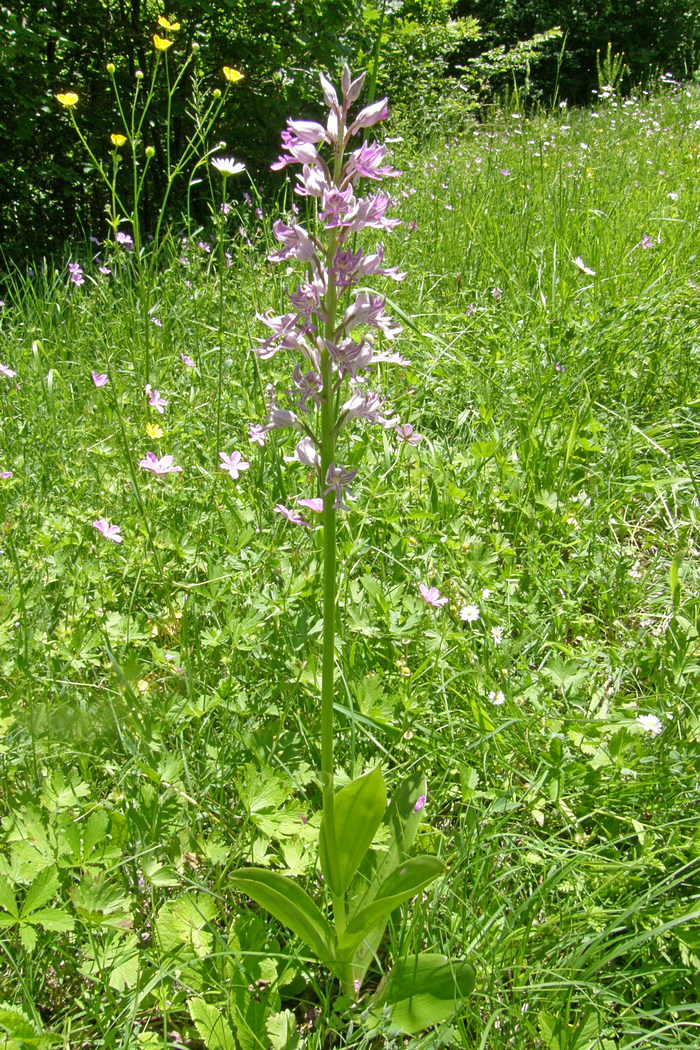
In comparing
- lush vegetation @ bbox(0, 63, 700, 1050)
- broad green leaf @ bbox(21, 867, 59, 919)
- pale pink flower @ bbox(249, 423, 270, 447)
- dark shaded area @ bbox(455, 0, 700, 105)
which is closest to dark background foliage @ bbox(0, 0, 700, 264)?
lush vegetation @ bbox(0, 63, 700, 1050)

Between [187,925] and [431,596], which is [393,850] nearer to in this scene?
[187,925]

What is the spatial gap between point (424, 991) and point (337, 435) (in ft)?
2.84

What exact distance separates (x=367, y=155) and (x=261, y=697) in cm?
110

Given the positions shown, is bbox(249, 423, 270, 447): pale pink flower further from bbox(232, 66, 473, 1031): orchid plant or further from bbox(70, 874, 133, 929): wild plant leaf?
bbox(70, 874, 133, 929): wild plant leaf

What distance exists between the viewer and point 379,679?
4.82ft

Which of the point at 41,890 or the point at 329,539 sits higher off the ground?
the point at 329,539

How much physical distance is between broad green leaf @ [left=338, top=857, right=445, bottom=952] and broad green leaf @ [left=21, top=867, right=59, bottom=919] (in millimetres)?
474

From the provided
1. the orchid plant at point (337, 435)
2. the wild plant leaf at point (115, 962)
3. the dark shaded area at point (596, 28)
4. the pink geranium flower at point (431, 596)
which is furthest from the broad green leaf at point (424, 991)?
the dark shaded area at point (596, 28)

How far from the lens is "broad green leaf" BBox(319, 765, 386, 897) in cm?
101

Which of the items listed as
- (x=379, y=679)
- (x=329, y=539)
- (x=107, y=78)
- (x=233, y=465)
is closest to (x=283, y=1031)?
(x=379, y=679)

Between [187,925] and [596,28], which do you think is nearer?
[187,925]

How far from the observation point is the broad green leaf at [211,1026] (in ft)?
3.44

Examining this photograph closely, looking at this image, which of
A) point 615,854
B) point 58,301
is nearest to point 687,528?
point 615,854

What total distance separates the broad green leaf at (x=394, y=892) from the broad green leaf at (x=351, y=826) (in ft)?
0.19
